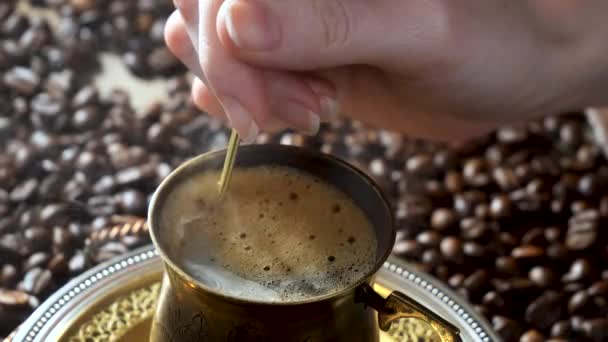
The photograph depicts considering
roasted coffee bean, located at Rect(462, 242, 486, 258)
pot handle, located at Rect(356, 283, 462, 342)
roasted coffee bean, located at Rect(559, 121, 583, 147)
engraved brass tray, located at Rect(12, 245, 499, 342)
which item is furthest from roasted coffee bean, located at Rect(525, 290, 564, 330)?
pot handle, located at Rect(356, 283, 462, 342)

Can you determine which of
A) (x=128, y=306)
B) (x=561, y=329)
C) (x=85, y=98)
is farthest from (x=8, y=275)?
(x=561, y=329)

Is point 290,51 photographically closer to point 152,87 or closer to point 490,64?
point 490,64

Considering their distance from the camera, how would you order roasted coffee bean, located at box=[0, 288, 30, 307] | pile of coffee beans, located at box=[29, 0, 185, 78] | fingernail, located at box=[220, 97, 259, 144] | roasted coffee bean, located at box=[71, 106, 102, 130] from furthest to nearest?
→ 1. pile of coffee beans, located at box=[29, 0, 185, 78]
2. roasted coffee bean, located at box=[71, 106, 102, 130]
3. roasted coffee bean, located at box=[0, 288, 30, 307]
4. fingernail, located at box=[220, 97, 259, 144]

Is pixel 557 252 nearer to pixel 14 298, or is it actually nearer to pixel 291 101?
pixel 291 101

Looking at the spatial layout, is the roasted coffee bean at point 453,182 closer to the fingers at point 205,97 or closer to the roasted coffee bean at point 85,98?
the fingers at point 205,97

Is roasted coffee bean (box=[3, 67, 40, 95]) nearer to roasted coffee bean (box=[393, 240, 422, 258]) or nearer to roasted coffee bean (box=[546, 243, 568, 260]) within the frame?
roasted coffee bean (box=[393, 240, 422, 258])

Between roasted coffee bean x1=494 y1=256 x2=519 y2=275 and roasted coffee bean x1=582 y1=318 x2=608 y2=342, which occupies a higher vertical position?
roasted coffee bean x1=494 y1=256 x2=519 y2=275

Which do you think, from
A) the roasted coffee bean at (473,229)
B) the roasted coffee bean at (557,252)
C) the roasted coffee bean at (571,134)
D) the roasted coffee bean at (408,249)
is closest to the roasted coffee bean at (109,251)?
the roasted coffee bean at (408,249)

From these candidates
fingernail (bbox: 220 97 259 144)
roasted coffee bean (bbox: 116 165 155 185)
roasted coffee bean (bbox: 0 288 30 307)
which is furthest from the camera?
roasted coffee bean (bbox: 116 165 155 185)
